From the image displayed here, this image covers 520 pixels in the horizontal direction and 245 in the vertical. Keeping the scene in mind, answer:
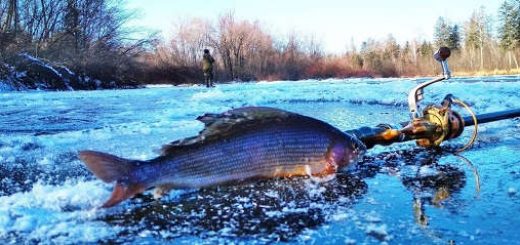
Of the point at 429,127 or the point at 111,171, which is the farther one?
the point at 429,127

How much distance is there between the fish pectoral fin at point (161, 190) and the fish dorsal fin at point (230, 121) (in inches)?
8.4

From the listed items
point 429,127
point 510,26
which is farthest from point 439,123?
point 510,26

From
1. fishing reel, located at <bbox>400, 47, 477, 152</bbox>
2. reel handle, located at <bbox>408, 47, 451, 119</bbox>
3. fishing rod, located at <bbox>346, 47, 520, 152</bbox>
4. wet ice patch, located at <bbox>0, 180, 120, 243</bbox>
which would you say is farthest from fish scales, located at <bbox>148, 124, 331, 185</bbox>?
reel handle, located at <bbox>408, 47, 451, 119</bbox>

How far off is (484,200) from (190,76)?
39596 millimetres

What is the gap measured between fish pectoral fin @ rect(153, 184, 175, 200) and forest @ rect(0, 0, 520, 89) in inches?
932

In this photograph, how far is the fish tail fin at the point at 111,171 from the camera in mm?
2482

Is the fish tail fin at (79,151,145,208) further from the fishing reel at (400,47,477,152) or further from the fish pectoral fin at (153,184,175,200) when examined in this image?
the fishing reel at (400,47,477,152)

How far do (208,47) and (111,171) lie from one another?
59353 millimetres

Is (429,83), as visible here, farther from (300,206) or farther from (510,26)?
(510,26)

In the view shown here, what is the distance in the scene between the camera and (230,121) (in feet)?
9.92

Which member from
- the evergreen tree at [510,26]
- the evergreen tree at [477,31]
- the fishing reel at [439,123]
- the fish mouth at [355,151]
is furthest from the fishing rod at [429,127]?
the evergreen tree at [477,31]

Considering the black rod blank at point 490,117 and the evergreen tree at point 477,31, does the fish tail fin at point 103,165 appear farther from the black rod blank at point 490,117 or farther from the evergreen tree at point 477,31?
the evergreen tree at point 477,31

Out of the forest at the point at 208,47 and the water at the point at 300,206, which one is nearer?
the water at the point at 300,206

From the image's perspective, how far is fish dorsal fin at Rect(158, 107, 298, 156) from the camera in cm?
292
